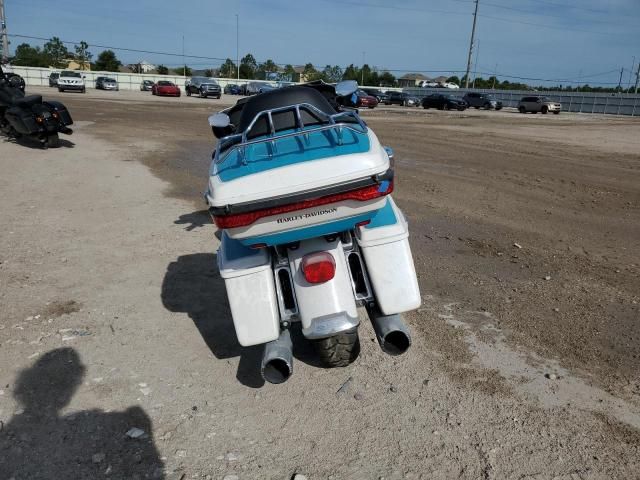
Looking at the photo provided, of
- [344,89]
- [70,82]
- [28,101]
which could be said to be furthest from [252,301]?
[70,82]

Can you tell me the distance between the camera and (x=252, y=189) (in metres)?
2.84

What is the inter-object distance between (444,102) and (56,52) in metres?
72.4

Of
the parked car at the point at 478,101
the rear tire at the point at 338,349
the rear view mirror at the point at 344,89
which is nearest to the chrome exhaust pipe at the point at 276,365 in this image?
the rear tire at the point at 338,349

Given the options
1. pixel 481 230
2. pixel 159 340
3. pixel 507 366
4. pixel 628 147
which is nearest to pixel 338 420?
pixel 507 366

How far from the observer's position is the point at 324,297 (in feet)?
10.3

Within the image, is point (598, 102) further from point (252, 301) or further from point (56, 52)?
point (56, 52)

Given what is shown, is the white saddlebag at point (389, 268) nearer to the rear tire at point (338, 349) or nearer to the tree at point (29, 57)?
the rear tire at point (338, 349)

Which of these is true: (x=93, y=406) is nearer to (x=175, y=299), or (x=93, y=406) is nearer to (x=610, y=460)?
(x=175, y=299)

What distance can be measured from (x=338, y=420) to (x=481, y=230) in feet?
14.5

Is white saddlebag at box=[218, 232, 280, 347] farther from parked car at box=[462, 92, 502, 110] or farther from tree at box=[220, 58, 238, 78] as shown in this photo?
tree at box=[220, 58, 238, 78]

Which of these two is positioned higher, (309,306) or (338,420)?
(309,306)

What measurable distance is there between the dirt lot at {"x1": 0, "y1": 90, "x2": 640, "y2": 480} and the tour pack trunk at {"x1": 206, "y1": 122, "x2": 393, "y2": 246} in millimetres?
1114

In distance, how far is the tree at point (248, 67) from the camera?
90.9m

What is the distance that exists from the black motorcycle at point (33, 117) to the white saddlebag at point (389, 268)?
11932 millimetres
